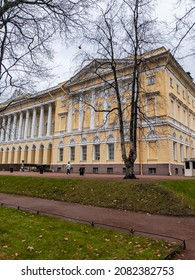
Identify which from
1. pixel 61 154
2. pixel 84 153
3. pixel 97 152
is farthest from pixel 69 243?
pixel 61 154

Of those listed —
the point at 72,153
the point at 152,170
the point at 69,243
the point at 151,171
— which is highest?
the point at 72,153

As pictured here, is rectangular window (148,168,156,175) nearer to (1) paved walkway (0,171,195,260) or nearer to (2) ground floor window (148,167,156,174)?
(2) ground floor window (148,167,156,174)

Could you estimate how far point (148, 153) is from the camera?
32.5 m

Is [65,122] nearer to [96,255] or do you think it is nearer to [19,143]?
[19,143]

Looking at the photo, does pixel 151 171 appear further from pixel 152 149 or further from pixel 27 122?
pixel 27 122

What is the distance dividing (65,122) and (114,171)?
51.5ft

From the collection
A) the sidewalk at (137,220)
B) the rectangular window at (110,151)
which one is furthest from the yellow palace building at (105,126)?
the sidewalk at (137,220)

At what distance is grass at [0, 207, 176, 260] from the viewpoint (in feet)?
16.7

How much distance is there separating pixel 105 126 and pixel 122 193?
2547 centimetres

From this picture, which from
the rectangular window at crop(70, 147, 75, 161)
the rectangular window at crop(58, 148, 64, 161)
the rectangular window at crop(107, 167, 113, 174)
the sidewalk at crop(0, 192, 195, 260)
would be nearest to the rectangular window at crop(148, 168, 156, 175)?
the rectangular window at crop(107, 167, 113, 174)

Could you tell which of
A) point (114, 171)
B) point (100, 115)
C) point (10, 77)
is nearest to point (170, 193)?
point (10, 77)

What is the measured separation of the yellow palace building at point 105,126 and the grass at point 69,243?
48.3ft

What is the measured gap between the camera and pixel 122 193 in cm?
1340

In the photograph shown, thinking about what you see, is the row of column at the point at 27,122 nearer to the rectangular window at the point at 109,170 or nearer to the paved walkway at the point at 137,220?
the rectangular window at the point at 109,170
